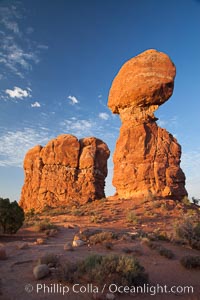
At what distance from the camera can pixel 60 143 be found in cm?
3738

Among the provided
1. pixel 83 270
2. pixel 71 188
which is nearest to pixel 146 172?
pixel 71 188

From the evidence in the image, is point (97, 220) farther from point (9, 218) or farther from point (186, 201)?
point (186, 201)

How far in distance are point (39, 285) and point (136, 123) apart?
2385cm

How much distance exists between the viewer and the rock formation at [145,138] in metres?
26.3

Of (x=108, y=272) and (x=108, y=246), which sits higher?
(x=108, y=246)

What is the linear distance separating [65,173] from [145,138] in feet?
43.3

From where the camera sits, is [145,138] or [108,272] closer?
[108,272]

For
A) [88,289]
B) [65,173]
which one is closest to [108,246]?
[88,289]

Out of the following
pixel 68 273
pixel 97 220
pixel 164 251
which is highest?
pixel 97 220

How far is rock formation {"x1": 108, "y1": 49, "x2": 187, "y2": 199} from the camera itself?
86.2 ft

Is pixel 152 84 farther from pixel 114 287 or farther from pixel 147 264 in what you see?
pixel 114 287

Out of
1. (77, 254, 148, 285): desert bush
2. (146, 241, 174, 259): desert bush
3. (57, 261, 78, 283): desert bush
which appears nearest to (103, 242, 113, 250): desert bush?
(146, 241, 174, 259): desert bush

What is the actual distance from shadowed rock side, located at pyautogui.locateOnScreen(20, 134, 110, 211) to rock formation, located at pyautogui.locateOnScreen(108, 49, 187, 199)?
717 centimetres

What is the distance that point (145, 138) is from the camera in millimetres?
27625
